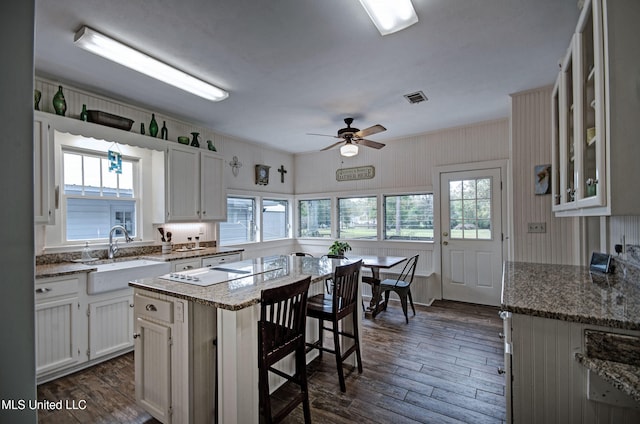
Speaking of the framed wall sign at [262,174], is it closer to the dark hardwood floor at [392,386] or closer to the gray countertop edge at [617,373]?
the dark hardwood floor at [392,386]

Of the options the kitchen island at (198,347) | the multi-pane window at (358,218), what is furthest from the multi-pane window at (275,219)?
the kitchen island at (198,347)

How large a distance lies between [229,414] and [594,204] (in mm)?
2086

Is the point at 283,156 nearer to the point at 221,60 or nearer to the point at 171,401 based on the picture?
the point at 221,60

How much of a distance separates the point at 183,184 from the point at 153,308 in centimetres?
227

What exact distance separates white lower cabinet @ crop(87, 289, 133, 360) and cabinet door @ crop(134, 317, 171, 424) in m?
0.86

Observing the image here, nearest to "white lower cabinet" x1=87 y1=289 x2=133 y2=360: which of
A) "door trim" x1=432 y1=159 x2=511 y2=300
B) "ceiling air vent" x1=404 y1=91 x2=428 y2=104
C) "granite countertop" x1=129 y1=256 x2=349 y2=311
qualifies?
"granite countertop" x1=129 y1=256 x2=349 y2=311

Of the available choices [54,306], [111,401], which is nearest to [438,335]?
[111,401]

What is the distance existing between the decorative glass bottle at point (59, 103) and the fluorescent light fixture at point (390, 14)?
9.37ft

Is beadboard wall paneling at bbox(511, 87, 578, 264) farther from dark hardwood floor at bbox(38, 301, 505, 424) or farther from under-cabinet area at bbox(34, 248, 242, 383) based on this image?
under-cabinet area at bbox(34, 248, 242, 383)

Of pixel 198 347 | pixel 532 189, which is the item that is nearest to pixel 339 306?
pixel 198 347

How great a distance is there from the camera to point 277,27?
2.03m

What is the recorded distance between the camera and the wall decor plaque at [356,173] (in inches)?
207

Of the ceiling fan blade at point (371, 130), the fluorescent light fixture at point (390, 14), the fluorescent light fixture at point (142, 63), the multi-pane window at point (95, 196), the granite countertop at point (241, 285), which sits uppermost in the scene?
the fluorescent light fixture at point (390, 14)

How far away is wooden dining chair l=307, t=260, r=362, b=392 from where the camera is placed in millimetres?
2174
